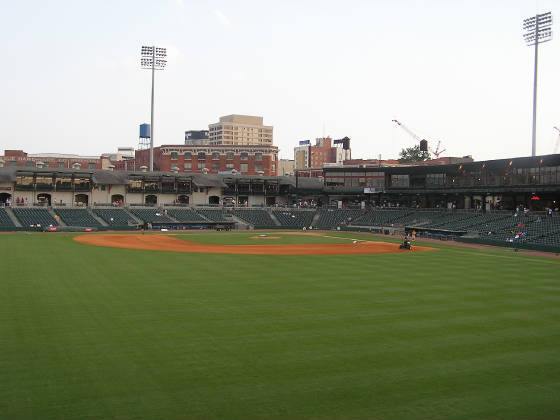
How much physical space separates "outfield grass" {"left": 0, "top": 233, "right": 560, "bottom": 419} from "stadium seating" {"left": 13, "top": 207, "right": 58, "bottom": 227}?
41.7 meters

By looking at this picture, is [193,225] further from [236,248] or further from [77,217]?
[236,248]

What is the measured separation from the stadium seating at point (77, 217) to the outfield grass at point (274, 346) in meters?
43.1

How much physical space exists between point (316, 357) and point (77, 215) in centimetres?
6886

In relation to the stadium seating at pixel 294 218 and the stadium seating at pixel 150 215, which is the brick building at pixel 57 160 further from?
the stadium seating at pixel 294 218

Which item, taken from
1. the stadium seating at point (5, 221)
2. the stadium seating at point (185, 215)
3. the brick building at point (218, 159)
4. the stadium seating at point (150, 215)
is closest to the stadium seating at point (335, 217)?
the stadium seating at point (185, 215)

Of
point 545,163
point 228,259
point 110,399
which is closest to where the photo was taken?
point 110,399

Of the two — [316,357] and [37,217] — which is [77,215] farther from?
[316,357]

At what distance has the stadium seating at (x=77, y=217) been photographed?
72750mm

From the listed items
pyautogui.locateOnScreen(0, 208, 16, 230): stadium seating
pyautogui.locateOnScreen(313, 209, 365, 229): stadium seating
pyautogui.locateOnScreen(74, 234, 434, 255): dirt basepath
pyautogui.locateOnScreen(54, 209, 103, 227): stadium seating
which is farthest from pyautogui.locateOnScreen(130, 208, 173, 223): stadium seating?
pyautogui.locateOnScreen(313, 209, 365, 229): stadium seating

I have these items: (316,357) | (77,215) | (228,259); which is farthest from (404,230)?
(316,357)

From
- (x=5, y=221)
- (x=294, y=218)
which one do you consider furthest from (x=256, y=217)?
(x=5, y=221)

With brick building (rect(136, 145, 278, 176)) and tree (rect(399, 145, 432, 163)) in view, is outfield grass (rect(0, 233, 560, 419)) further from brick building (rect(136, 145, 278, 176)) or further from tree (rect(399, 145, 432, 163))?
tree (rect(399, 145, 432, 163))

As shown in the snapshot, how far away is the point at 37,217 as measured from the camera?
7200cm

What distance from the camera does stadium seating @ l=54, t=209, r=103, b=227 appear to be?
72.8 metres
